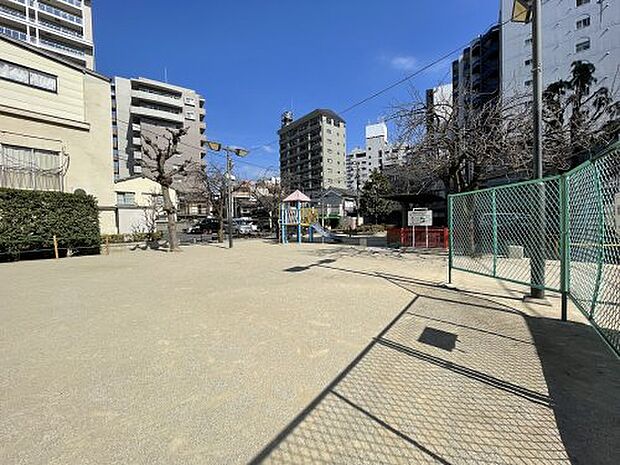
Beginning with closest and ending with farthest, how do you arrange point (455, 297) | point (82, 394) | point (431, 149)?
point (82, 394)
point (455, 297)
point (431, 149)

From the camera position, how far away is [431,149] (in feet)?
40.1

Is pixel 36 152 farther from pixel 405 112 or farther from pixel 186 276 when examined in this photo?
pixel 405 112

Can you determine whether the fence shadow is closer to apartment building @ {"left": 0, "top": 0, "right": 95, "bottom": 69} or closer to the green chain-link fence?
the green chain-link fence

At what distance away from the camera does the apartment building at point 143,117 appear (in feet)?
172

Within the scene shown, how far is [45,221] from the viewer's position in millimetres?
13484

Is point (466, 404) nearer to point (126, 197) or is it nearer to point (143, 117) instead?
point (126, 197)

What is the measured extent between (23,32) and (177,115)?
20.3m

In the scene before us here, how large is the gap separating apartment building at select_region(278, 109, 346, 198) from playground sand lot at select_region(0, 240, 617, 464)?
76.1 metres

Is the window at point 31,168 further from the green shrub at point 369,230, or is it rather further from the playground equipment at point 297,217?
the green shrub at point 369,230

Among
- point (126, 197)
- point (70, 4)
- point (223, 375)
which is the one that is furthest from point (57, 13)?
point (223, 375)

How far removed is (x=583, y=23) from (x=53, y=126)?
46.7 metres

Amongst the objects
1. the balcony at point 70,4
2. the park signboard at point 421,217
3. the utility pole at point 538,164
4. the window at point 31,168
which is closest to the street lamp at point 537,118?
the utility pole at point 538,164

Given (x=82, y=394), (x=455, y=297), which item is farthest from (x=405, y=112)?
(x=82, y=394)

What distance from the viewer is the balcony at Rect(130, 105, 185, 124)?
173 feet
